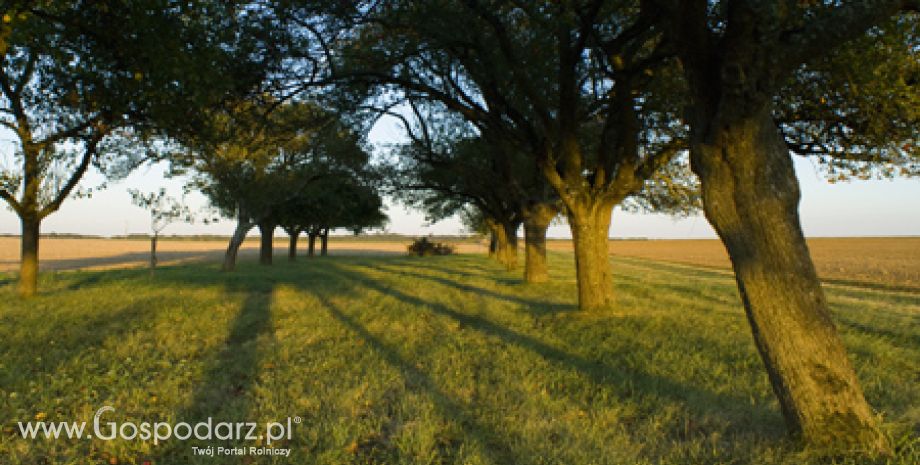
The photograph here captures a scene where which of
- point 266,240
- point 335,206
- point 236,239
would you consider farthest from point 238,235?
point 266,240

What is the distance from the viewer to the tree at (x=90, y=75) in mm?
6934

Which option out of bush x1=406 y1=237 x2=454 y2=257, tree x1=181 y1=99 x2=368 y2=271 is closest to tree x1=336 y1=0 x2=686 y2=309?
tree x1=181 y1=99 x2=368 y2=271

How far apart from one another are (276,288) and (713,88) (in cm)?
1552

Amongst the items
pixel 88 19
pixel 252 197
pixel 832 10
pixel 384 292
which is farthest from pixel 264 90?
pixel 252 197

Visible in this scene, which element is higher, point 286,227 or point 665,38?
point 665,38

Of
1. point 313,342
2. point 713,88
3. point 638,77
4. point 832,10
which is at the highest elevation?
point 638,77

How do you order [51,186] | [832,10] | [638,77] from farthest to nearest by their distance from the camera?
[51,186] → [638,77] → [832,10]

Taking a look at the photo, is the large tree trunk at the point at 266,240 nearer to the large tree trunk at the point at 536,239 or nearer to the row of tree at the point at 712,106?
the row of tree at the point at 712,106

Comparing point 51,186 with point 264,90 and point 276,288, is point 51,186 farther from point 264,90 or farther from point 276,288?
point 264,90

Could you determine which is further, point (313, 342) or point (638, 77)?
point (638, 77)

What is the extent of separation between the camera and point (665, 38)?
26.8 ft

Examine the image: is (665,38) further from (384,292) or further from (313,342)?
(384,292)

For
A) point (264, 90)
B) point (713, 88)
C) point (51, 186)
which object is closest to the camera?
point (713, 88)

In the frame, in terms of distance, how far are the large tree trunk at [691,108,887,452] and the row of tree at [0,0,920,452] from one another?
0.01 m
